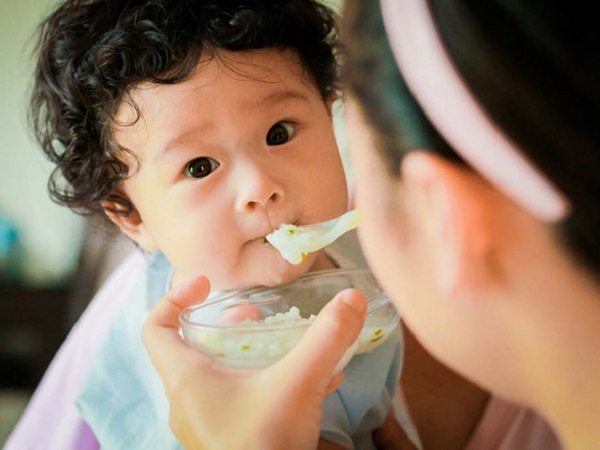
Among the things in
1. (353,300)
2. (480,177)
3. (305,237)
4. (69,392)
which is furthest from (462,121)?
(69,392)

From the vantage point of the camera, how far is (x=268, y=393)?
528 millimetres

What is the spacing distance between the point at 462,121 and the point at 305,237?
0.31 m

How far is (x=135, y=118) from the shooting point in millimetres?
756

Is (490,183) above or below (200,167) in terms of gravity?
above

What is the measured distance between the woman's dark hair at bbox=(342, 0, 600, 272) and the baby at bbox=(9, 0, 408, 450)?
1.18 feet

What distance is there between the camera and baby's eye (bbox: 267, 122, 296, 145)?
765mm

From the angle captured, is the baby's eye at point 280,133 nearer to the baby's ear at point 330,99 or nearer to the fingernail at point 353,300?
the baby's ear at point 330,99

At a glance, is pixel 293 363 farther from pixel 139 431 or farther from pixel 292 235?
pixel 139 431

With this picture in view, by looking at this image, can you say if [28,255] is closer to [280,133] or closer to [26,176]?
[26,176]

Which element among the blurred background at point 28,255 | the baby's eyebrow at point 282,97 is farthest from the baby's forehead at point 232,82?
the blurred background at point 28,255

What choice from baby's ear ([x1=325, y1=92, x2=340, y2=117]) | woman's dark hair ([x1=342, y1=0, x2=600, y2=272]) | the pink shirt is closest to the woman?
woman's dark hair ([x1=342, y1=0, x2=600, y2=272])

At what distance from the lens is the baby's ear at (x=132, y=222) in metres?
0.88

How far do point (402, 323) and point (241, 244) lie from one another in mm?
309

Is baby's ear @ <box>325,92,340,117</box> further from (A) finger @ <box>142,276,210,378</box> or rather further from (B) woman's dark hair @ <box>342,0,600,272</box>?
(B) woman's dark hair @ <box>342,0,600,272</box>
